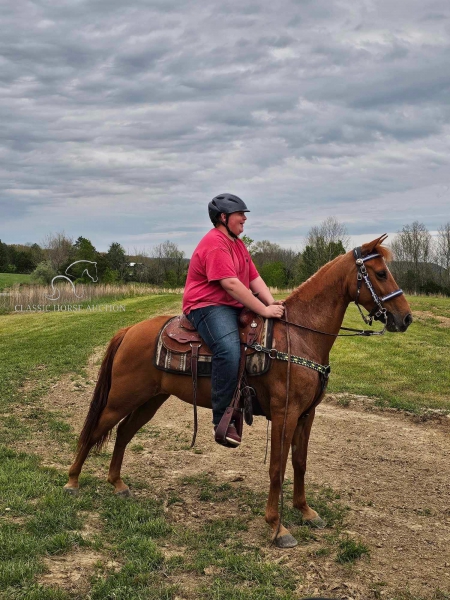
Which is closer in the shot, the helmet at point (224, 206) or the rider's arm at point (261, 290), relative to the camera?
the helmet at point (224, 206)

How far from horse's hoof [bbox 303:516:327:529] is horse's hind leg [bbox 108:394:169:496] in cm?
194

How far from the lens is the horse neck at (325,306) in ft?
16.6

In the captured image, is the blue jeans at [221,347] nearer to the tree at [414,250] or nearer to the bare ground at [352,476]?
the bare ground at [352,476]

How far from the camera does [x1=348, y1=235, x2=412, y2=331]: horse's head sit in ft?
15.7

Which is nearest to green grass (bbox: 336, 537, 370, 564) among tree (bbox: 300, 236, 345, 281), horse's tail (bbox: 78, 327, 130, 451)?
horse's tail (bbox: 78, 327, 130, 451)

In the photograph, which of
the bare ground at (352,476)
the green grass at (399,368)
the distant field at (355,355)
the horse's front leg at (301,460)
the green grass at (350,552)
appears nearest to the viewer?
the bare ground at (352,476)

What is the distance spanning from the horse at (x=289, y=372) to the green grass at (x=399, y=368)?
5223 mm

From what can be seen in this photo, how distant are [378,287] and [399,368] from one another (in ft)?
29.8

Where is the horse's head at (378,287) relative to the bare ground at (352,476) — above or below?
above

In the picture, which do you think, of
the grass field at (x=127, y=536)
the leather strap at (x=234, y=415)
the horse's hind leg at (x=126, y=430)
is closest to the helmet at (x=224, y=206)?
the leather strap at (x=234, y=415)

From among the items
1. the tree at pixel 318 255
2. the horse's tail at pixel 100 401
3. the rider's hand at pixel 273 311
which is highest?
the tree at pixel 318 255

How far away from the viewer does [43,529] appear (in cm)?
460

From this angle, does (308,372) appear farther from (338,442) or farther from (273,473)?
(338,442)

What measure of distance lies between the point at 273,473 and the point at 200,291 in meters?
1.84
